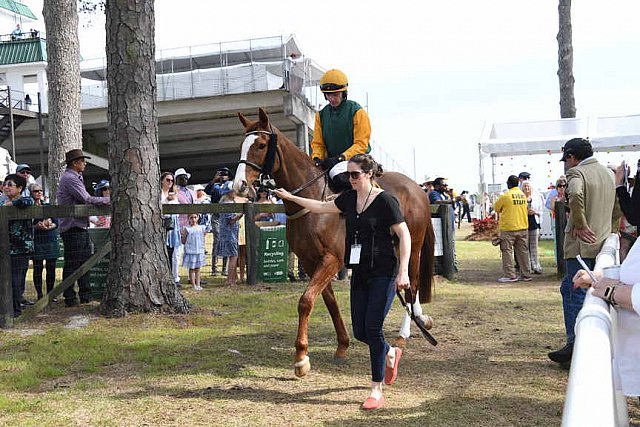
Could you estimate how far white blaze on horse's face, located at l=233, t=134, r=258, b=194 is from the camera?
610 cm

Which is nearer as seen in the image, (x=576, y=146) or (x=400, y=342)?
(x=576, y=146)

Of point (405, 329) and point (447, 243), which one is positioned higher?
point (447, 243)

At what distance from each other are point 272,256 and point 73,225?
168 inches

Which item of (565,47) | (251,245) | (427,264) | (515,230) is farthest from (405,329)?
(565,47)

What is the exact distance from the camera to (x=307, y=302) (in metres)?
5.97

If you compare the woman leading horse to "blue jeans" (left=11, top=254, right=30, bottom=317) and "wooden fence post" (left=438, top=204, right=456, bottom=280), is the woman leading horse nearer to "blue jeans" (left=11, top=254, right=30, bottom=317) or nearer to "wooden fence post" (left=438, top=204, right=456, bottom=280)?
"blue jeans" (left=11, top=254, right=30, bottom=317)

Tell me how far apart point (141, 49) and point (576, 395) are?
811 centimetres

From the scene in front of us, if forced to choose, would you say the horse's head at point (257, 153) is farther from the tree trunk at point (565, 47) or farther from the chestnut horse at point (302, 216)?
the tree trunk at point (565, 47)

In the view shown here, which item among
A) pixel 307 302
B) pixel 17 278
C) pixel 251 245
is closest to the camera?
pixel 307 302

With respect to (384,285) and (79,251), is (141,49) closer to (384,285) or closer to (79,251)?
(79,251)

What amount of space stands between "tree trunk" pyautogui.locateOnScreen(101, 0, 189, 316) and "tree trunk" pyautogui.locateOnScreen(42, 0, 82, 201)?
5.81 meters

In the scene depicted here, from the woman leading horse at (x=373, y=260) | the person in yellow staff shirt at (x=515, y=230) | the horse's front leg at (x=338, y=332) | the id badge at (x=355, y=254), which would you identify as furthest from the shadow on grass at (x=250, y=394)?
the person in yellow staff shirt at (x=515, y=230)

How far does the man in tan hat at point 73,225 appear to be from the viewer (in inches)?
375

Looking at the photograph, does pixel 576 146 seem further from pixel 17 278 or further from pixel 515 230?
pixel 515 230
